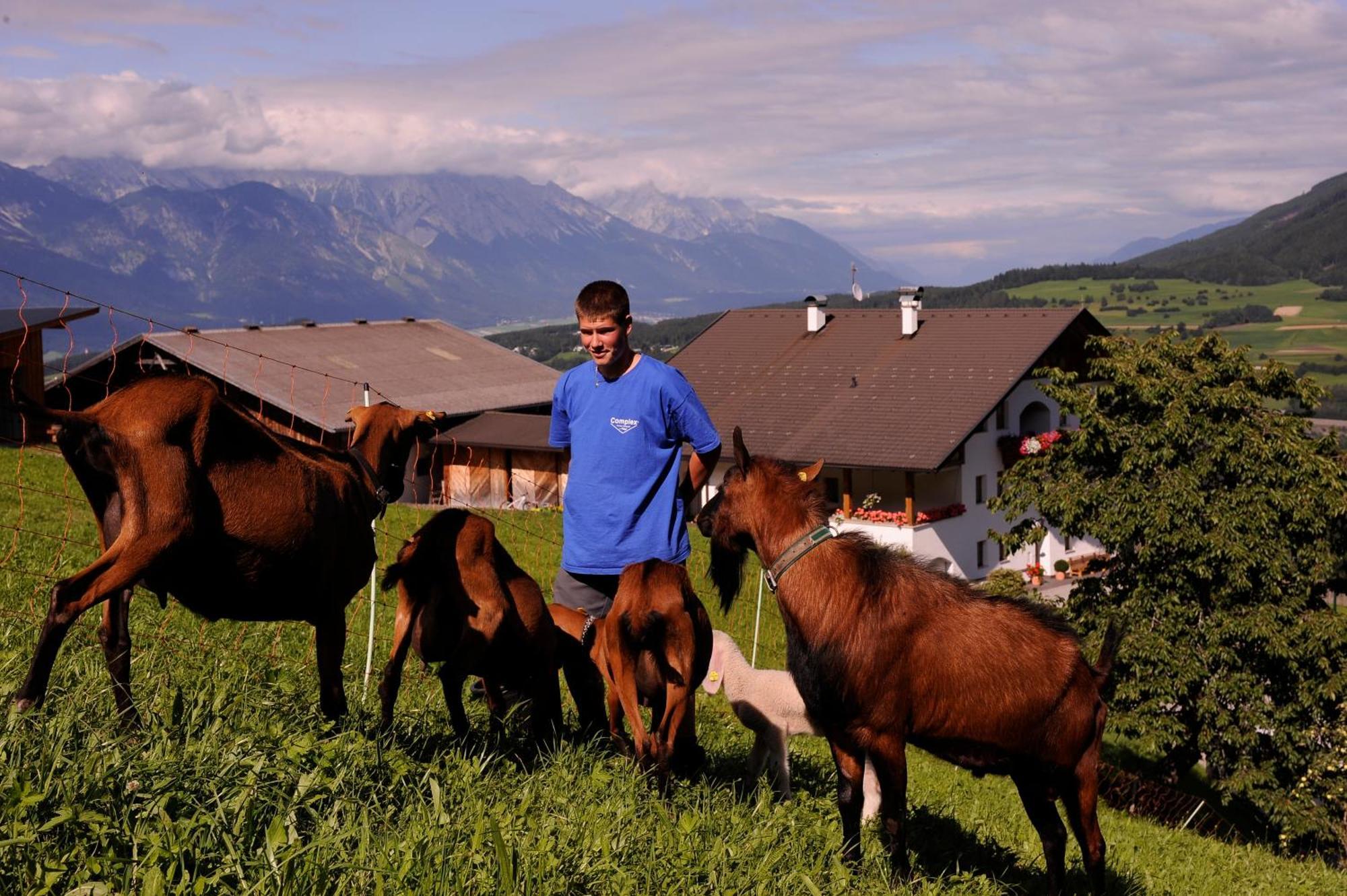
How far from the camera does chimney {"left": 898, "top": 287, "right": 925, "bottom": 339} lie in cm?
4778

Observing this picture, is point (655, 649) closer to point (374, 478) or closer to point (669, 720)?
point (669, 720)

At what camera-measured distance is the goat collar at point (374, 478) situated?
500cm

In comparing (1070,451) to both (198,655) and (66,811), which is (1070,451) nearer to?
(198,655)

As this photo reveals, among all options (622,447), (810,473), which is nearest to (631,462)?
(622,447)

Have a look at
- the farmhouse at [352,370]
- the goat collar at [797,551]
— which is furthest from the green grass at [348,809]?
the farmhouse at [352,370]

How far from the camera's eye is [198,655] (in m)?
6.70

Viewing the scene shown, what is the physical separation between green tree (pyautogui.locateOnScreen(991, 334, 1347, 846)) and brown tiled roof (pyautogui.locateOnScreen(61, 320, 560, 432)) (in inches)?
1156

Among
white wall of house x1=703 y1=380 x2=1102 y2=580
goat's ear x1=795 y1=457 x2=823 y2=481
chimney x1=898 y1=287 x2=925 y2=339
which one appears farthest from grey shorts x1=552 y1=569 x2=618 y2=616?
chimney x1=898 y1=287 x2=925 y2=339

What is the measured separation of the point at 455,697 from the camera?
5543 millimetres

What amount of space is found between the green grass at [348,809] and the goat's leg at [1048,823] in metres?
0.31

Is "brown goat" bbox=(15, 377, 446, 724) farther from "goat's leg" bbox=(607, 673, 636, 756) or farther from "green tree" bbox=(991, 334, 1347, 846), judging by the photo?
"green tree" bbox=(991, 334, 1347, 846)

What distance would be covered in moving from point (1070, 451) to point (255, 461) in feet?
66.6

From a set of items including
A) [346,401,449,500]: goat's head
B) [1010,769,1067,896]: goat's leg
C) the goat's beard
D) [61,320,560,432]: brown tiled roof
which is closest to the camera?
[346,401,449,500]: goat's head

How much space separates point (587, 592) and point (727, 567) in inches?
27.2
